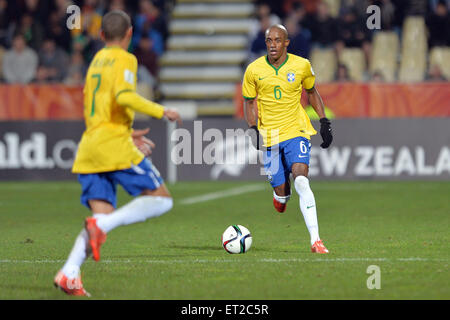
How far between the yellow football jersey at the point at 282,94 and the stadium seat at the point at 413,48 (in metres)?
10.9

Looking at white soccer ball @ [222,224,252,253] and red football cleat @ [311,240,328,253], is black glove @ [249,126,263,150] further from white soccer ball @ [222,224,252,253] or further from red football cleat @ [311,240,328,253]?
red football cleat @ [311,240,328,253]

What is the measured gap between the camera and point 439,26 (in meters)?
20.1

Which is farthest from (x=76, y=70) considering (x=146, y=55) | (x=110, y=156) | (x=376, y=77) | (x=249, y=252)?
(x=110, y=156)

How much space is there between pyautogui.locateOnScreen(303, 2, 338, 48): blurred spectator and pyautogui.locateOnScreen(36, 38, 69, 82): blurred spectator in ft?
17.4

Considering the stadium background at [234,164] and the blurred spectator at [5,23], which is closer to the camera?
the stadium background at [234,164]

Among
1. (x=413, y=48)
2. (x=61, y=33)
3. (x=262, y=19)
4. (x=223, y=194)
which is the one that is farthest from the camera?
(x=61, y=33)

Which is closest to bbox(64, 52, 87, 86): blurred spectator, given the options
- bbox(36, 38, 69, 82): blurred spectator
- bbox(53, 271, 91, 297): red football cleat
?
bbox(36, 38, 69, 82): blurred spectator

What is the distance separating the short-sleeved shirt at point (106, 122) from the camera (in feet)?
21.9

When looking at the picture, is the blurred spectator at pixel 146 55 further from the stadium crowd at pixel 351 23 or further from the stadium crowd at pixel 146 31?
the stadium crowd at pixel 351 23

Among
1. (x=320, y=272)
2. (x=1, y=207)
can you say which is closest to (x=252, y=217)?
(x=1, y=207)

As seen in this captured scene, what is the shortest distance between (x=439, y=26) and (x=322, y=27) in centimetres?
245

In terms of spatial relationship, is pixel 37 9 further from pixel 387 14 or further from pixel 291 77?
pixel 291 77

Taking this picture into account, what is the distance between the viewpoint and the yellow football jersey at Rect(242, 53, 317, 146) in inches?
369

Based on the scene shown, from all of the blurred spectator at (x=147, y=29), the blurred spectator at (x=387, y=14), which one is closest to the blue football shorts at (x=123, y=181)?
the blurred spectator at (x=387, y=14)
